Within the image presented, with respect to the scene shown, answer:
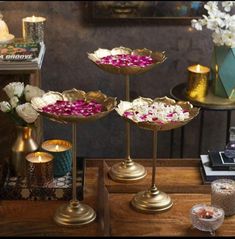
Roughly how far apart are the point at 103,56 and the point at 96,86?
79 centimetres

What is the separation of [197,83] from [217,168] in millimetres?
544

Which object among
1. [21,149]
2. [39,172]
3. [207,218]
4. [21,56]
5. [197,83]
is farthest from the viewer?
[197,83]

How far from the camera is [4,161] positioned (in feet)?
7.75

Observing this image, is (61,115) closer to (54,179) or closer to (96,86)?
(54,179)

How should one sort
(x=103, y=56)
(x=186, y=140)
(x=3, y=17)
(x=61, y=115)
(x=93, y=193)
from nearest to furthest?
(x=61, y=115) → (x=93, y=193) → (x=103, y=56) → (x=3, y=17) → (x=186, y=140)

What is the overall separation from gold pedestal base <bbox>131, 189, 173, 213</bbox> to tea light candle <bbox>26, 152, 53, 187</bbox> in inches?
11.9

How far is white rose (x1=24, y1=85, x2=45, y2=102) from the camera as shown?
7.26 ft

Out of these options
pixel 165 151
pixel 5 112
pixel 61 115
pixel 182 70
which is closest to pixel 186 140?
pixel 165 151

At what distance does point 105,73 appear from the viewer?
3172 mm

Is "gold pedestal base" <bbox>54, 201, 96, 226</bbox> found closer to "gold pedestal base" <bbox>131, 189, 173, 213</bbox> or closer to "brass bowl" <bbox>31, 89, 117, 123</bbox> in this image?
"gold pedestal base" <bbox>131, 189, 173, 213</bbox>

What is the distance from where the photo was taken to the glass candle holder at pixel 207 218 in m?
1.94

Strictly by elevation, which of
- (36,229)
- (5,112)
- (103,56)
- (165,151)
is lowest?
(165,151)

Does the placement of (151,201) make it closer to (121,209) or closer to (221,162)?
(121,209)

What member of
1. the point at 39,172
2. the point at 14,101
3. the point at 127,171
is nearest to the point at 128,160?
the point at 127,171
